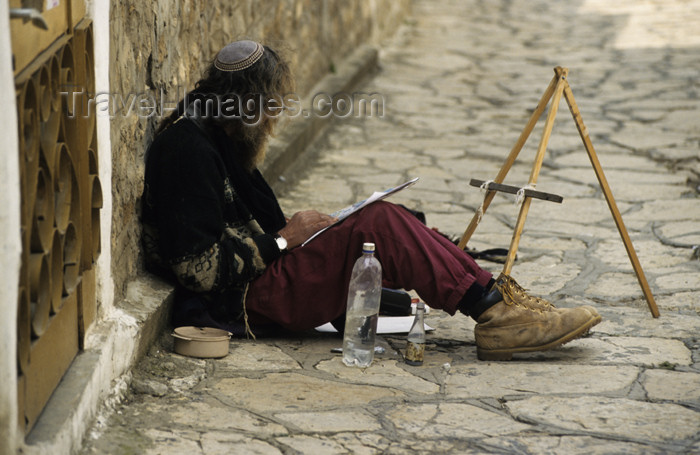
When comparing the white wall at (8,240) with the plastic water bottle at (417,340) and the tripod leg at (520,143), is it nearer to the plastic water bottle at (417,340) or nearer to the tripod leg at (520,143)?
the plastic water bottle at (417,340)

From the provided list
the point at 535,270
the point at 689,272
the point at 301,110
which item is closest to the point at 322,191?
the point at 301,110

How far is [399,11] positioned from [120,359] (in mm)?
8701

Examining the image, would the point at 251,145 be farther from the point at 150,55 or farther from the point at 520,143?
the point at 520,143

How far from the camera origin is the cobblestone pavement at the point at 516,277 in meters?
2.83

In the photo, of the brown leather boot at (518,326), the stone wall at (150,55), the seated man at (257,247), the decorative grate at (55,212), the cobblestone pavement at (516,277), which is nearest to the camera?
the decorative grate at (55,212)

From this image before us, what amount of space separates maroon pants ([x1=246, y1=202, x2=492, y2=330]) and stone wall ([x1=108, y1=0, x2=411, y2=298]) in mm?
512

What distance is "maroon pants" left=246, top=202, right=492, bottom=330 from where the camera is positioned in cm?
338

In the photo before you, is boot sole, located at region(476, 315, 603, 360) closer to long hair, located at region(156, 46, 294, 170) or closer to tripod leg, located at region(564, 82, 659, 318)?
tripod leg, located at region(564, 82, 659, 318)

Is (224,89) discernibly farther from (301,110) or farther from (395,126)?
(395,126)

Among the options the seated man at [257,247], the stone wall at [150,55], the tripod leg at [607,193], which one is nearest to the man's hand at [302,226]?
the seated man at [257,247]

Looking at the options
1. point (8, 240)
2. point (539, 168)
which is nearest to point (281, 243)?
point (539, 168)

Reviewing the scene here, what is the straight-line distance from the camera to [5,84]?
1902 millimetres

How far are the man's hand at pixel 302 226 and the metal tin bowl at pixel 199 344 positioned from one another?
43 centimetres

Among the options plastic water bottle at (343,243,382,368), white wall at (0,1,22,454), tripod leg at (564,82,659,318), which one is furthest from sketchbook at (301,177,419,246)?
white wall at (0,1,22,454)
